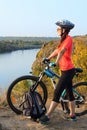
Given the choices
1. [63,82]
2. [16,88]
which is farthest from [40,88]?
[63,82]

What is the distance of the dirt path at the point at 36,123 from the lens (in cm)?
696

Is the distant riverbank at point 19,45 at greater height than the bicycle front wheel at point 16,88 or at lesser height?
lesser

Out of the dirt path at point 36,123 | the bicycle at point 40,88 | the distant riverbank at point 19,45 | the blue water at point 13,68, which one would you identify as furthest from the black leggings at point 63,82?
the distant riverbank at point 19,45

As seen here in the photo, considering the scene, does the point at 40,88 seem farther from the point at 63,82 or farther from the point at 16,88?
the point at 63,82

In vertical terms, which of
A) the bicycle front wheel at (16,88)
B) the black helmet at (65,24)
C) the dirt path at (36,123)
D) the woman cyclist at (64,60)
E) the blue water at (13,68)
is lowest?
the blue water at (13,68)

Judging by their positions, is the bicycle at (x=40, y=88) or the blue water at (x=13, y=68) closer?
the bicycle at (x=40, y=88)

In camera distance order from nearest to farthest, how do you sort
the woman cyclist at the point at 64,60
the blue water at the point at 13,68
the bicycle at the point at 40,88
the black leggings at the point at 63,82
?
1. the woman cyclist at the point at 64,60
2. the black leggings at the point at 63,82
3. the bicycle at the point at 40,88
4. the blue water at the point at 13,68

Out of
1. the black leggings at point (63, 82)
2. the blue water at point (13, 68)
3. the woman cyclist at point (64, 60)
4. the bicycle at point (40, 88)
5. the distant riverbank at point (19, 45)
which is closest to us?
the woman cyclist at point (64, 60)

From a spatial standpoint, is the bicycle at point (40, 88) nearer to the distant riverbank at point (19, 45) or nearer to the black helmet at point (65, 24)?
the black helmet at point (65, 24)

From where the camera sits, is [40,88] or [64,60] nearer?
[64,60]

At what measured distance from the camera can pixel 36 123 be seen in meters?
7.20

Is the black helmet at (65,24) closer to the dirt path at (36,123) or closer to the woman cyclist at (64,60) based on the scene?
the woman cyclist at (64,60)

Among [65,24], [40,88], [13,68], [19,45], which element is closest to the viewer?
[65,24]

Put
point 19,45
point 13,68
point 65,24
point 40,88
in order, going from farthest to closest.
→ point 19,45 < point 13,68 < point 40,88 < point 65,24
